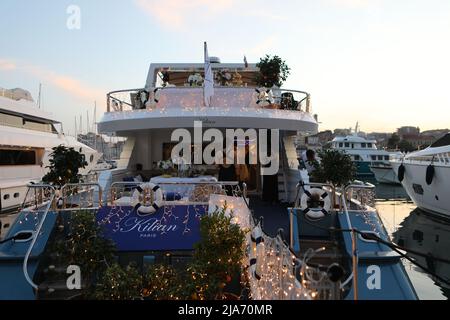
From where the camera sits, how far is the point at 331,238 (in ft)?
22.2

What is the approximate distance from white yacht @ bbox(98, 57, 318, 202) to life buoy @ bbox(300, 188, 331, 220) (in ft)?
11.2

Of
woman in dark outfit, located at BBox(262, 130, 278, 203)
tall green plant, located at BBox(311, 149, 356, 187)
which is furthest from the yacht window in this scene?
tall green plant, located at BBox(311, 149, 356, 187)

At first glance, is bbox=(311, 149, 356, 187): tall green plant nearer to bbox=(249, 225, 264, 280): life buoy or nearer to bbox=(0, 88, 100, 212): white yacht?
bbox=(249, 225, 264, 280): life buoy

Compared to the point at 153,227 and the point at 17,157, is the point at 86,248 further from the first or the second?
the point at 17,157

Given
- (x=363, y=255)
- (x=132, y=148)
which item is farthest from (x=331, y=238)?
(x=132, y=148)

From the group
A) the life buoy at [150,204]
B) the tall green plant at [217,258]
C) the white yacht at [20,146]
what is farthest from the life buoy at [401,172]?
the tall green plant at [217,258]

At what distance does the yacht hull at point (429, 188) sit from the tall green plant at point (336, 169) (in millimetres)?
10741

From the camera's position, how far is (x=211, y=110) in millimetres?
9586

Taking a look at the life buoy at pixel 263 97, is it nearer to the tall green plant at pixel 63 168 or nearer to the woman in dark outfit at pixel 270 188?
the woman in dark outfit at pixel 270 188

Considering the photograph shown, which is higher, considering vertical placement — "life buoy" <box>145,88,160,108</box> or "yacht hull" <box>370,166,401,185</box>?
"life buoy" <box>145,88,160,108</box>

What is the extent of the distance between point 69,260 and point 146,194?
165cm

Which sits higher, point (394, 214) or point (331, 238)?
point (331, 238)

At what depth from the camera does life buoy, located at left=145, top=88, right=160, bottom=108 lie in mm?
10203

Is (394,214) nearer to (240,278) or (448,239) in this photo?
(448,239)
